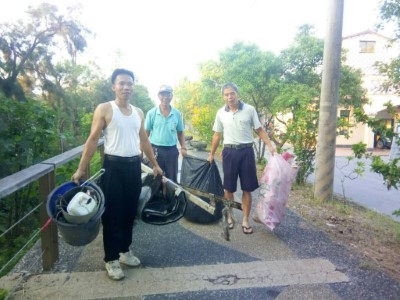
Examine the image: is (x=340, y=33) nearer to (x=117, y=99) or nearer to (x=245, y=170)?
(x=245, y=170)

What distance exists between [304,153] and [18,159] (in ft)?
15.9

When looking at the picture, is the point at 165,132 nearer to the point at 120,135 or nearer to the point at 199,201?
the point at 199,201

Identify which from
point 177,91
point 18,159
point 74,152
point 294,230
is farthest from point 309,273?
point 177,91

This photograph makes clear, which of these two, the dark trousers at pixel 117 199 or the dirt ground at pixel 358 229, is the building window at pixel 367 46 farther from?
the dark trousers at pixel 117 199

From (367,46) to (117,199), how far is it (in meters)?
26.7

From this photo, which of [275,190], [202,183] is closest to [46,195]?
[202,183]

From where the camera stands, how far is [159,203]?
3268 millimetres

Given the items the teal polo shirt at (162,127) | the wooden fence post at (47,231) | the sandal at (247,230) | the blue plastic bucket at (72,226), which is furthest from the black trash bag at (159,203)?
the sandal at (247,230)

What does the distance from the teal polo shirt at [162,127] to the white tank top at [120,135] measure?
140 cm

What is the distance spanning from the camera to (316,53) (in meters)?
9.46

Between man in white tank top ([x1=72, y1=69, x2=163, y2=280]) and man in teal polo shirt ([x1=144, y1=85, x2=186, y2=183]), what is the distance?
4.22 feet

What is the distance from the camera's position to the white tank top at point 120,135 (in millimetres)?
2738

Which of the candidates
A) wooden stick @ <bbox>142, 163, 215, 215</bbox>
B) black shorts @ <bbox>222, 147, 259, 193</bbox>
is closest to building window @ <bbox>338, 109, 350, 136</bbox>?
black shorts @ <bbox>222, 147, 259, 193</bbox>

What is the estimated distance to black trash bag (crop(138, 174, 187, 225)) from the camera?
3058 mm
